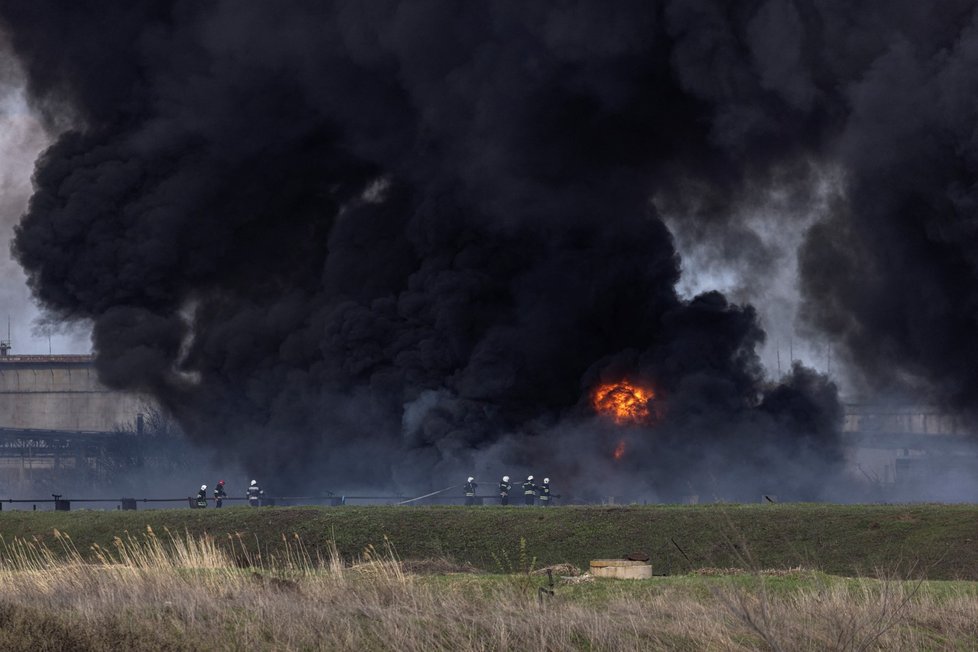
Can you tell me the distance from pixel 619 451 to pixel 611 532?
2654 cm

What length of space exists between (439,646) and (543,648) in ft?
4.47

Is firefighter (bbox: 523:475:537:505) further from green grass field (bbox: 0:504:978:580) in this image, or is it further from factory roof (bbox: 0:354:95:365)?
factory roof (bbox: 0:354:95:365)

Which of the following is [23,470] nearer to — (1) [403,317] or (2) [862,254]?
(1) [403,317]

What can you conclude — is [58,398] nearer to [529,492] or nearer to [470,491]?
[470,491]

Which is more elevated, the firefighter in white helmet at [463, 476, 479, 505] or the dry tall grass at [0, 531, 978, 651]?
the firefighter in white helmet at [463, 476, 479, 505]

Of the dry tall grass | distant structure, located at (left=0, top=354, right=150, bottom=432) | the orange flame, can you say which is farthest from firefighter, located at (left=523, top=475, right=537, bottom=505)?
distant structure, located at (left=0, top=354, right=150, bottom=432)

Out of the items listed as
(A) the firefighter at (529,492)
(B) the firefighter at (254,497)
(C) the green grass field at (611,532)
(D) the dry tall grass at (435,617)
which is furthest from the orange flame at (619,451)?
(D) the dry tall grass at (435,617)

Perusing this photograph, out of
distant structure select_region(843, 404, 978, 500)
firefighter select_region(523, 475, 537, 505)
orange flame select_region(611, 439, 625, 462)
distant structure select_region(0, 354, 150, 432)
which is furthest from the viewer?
distant structure select_region(0, 354, 150, 432)

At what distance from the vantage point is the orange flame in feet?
200

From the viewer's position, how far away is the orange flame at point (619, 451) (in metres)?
61.0

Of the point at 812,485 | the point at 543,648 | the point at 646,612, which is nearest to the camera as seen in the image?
the point at 543,648

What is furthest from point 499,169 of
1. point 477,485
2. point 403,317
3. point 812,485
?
point 812,485

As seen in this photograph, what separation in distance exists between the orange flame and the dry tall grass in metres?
39.2

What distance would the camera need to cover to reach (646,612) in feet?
61.9
